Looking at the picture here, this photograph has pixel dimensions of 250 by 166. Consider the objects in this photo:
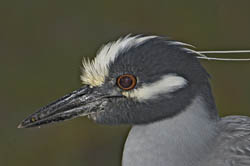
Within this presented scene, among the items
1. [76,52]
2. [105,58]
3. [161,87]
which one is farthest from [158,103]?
[76,52]

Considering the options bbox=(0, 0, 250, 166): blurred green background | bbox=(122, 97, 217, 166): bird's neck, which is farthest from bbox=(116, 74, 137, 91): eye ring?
bbox=(0, 0, 250, 166): blurred green background

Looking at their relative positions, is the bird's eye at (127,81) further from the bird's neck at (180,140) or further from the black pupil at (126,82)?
the bird's neck at (180,140)

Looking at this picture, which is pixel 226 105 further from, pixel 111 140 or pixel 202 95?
pixel 202 95

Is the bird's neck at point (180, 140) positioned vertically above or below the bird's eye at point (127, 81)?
below

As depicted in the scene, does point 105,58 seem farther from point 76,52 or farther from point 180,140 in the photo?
point 76,52

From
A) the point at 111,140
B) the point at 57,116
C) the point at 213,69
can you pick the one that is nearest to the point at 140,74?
the point at 57,116

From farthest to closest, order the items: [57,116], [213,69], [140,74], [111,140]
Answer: [213,69]
[111,140]
[57,116]
[140,74]

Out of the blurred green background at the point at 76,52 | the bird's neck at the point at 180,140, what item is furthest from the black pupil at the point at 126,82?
the blurred green background at the point at 76,52
